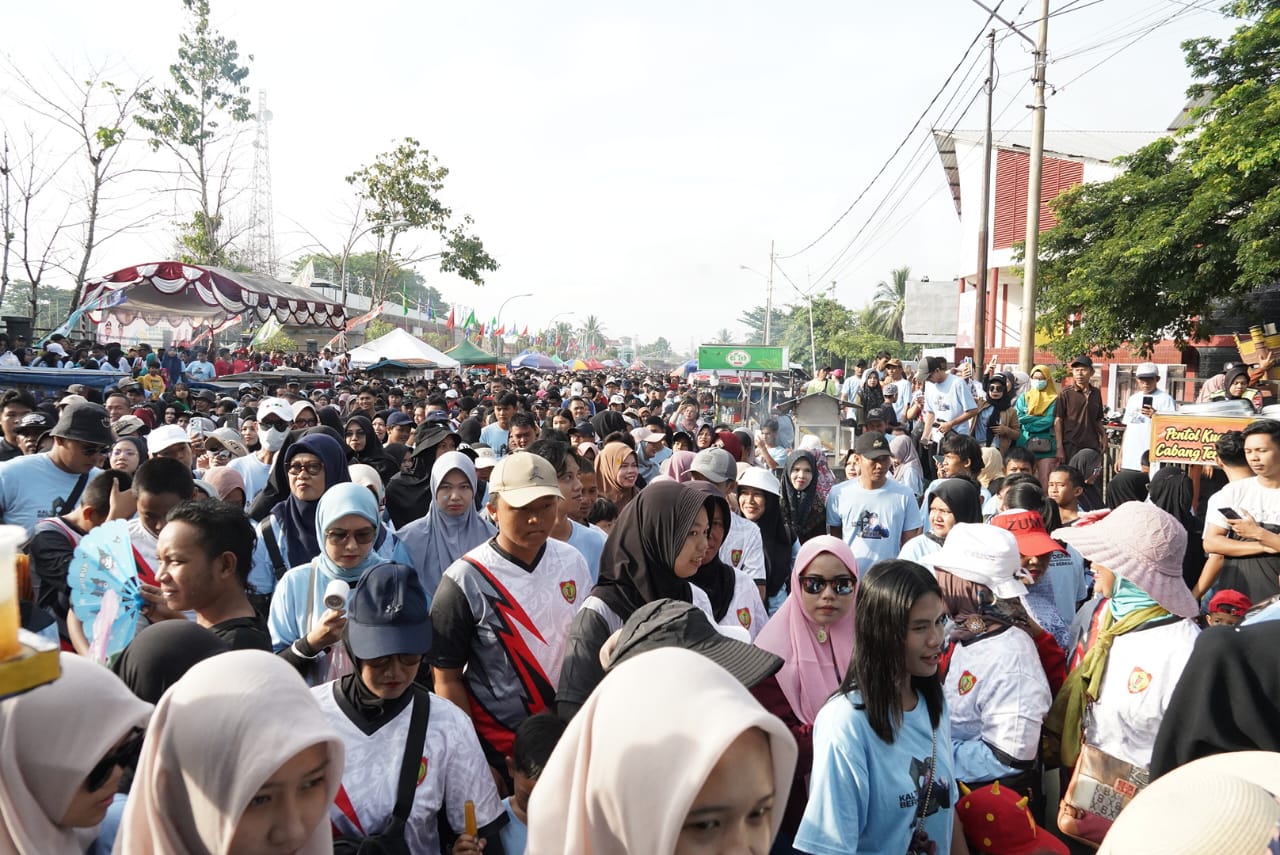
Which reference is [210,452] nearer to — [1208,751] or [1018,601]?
[1018,601]

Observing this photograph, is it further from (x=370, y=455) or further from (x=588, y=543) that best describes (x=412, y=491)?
(x=588, y=543)

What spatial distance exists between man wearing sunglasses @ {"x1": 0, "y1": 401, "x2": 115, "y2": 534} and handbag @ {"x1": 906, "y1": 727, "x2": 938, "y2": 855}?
462cm

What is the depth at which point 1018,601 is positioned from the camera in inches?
133

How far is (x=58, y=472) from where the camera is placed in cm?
513

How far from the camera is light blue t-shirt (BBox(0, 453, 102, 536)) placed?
498cm

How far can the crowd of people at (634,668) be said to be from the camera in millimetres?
1721

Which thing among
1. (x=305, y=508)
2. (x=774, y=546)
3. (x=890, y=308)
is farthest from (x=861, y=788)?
(x=890, y=308)

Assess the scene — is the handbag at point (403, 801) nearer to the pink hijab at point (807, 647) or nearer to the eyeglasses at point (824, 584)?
the pink hijab at point (807, 647)

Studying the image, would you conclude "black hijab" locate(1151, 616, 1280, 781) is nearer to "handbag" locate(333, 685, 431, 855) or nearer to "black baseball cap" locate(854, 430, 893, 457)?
"handbag" locate(333, 685, 431, 855)

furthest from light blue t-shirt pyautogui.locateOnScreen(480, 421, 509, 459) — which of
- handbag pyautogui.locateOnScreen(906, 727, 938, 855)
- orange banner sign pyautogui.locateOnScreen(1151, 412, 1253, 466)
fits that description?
handbag pyautogui.locateOnScreen(906, 727, 938, 855)

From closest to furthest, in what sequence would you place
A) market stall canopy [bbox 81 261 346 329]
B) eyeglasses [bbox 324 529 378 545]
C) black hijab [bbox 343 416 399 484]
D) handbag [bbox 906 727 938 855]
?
handbag [bbox 906 727 938 855] → eyeglasses [bbox 324 529 378 545] → black hijab [bbox 343 416 399 484] → market stall canopy [bbox 81 261 346 329]

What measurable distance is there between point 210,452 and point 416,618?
5829 mm

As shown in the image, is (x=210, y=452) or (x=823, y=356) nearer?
(x=210, y=452)

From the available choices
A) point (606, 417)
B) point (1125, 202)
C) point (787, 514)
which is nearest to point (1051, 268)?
point (1125, 202)
